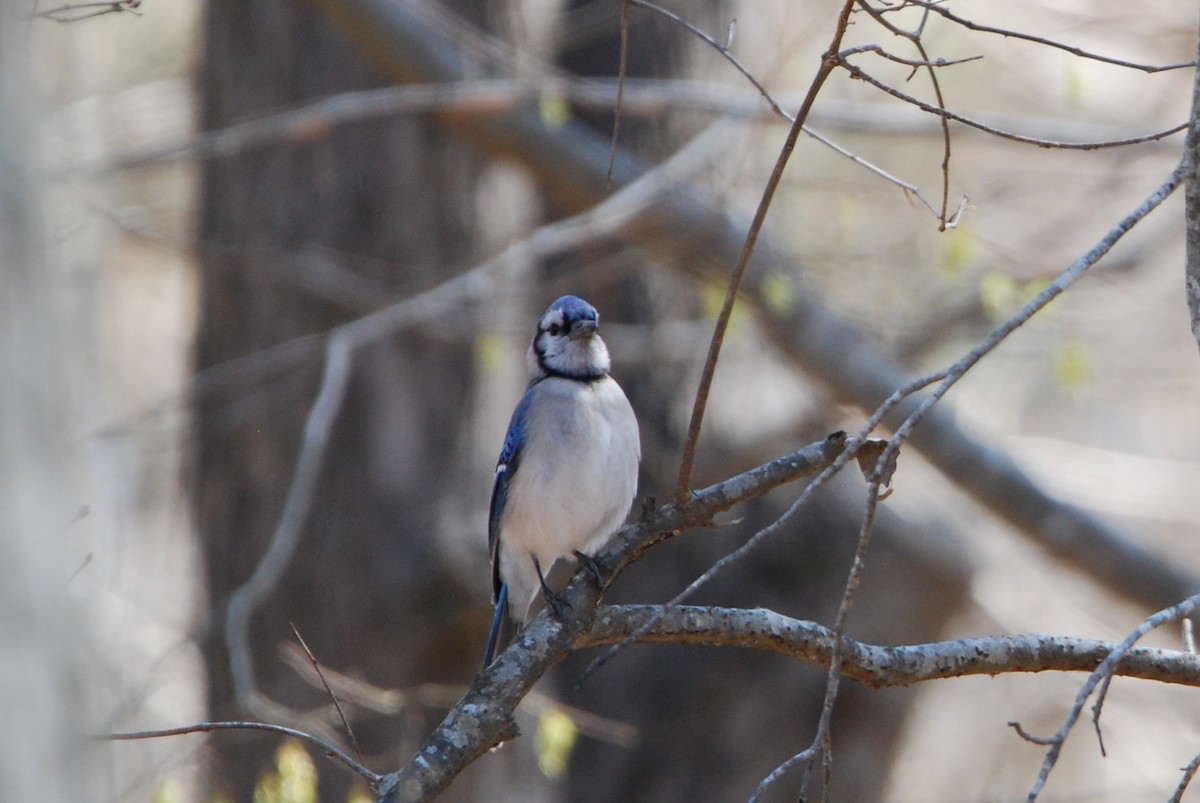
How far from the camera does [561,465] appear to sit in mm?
4055

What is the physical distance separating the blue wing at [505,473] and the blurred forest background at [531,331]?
0.74 meters

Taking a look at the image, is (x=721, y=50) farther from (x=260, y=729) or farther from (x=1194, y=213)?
(x=260, y=729)

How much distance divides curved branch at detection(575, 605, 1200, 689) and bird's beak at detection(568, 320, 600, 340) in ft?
5.28

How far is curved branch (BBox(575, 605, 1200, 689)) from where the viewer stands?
8.73 feet

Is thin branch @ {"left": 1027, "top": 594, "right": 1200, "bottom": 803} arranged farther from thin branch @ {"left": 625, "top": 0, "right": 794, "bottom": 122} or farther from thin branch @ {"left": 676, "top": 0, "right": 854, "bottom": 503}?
thin branch @ {"left": 625, "top": 0, "right": 794, "bottom": 122}

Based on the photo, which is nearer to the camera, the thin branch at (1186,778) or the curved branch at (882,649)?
the thin branch at (1186,778)

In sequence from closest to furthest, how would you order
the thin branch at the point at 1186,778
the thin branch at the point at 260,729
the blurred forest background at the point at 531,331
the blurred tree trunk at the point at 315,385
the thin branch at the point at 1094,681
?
the thin branch at the point at 1094,681 < the thin branch at the point at 1186,778 < the thin branch at the point at 260,729 < the blurred forest background at the point at 531,331 < the blurred tree trunk at the point at 315,385

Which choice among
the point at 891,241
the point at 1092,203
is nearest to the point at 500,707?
the point at 891,241

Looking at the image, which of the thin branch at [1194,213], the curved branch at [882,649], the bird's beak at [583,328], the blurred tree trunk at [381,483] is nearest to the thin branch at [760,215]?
the curved branch at [882,649]

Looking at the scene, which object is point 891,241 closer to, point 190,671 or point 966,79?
point 966,79

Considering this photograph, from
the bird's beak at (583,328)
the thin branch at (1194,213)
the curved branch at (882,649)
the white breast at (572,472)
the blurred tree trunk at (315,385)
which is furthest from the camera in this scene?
the blurred tree trunk at (315,385)

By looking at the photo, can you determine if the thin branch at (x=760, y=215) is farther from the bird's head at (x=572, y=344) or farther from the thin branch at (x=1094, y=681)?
the bird's head at (x=572, y=344)

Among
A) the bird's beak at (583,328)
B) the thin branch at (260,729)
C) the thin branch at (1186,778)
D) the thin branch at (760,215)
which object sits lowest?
the thin branch at (260,729)

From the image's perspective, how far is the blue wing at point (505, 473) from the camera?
4.26 m
